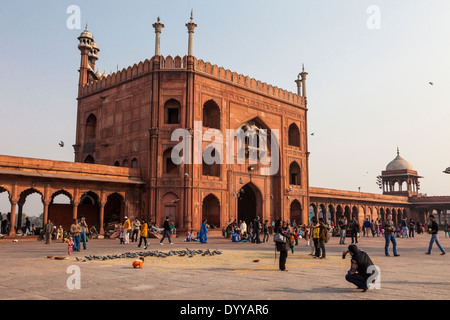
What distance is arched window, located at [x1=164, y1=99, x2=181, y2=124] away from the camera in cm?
2697

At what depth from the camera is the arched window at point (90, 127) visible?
31.2 meters

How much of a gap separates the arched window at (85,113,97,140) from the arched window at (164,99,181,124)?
6624mm

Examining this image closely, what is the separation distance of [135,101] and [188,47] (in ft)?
16.7

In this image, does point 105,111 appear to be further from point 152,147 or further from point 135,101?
point 152,147

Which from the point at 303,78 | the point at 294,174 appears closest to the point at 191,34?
the point at 303,78

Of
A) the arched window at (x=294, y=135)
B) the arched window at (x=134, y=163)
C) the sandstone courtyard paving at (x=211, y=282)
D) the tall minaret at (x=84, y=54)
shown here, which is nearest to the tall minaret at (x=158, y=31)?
the tall minaret at (x=84, y=54)

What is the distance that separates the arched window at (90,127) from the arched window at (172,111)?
6.62 metres

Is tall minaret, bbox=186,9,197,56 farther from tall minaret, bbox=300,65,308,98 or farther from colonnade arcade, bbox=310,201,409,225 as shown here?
colonnade arcade, bbox=310,201,409,225

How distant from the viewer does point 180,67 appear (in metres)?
26.7

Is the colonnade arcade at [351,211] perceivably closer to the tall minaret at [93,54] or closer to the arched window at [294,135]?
the arched window at [294,135]

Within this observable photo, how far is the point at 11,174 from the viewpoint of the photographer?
20.6 meters

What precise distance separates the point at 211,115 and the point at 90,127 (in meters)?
9.87
